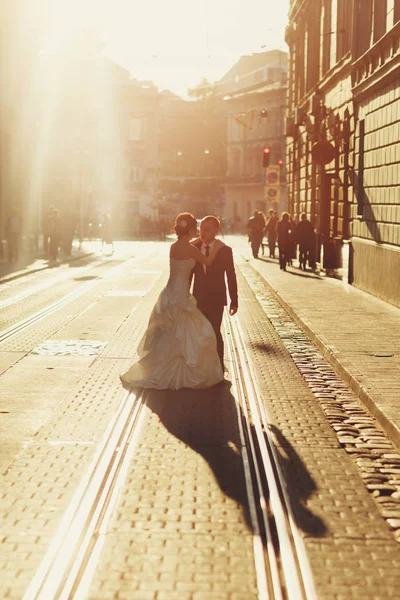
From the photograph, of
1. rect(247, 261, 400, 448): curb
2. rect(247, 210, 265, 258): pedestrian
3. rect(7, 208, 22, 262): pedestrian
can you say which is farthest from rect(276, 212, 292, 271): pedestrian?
rect(247, 261, 400, 448): curb

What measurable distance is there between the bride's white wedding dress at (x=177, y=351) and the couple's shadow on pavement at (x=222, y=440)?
0.16m

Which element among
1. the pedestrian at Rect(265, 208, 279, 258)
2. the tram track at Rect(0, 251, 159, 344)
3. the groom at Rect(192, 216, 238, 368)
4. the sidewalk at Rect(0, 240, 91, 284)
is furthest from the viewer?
the pedestrian at Rect(265, 208, 279, 258)

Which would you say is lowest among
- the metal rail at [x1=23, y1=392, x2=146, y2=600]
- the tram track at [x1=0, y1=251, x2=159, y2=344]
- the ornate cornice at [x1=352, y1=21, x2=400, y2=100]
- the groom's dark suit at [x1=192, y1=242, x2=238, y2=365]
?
the tram track at [x1=0, y1=251, x2=159, y2=344]

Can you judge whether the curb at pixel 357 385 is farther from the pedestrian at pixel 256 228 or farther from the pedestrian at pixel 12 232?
the pedestrian at pixel 256 228

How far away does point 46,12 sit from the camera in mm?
52219

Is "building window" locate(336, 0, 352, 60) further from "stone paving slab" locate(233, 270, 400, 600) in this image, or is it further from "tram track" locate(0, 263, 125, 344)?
"stone paving slab" locate(233, 270, 400, 600)

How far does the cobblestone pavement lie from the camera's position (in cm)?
514

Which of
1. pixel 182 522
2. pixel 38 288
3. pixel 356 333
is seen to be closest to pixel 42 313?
pixel 356 333

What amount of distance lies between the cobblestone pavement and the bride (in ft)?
0.73

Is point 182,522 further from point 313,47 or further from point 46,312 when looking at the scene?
point 313,47

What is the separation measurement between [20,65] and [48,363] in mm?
41572

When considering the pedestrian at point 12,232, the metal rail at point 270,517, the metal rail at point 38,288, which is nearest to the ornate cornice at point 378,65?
the metal rail at point 38,288

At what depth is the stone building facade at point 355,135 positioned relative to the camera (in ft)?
68.6

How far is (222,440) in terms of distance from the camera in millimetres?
8328
